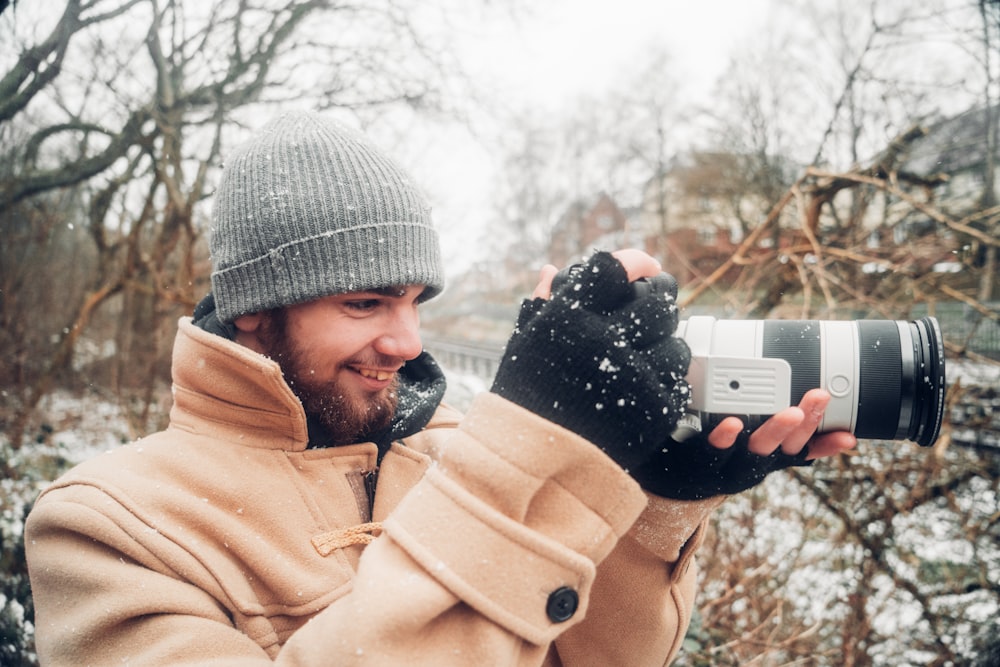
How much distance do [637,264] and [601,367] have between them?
9.2 inches

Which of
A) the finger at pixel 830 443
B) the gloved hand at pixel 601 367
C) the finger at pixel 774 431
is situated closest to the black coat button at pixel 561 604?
the gloved hand at pixel 601 367

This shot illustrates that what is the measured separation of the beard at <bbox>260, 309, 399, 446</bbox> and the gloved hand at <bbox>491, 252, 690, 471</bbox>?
1.80ft

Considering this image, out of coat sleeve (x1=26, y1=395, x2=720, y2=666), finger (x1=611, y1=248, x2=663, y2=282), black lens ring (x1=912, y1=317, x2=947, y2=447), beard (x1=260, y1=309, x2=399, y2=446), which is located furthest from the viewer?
beard (x1=260, y1=309, x2=399, y2=446)

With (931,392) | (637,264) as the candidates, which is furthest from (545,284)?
(931,392)

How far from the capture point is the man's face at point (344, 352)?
1.51 meters

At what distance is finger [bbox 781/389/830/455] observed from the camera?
1.21 m

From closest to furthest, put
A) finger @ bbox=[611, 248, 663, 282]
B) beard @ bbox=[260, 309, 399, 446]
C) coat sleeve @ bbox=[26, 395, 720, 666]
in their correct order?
coat sleeve @ bbox=[26, 395, 720, 666] → finger @ bbox=[611, 248, 663, 282] → beard @ bbox=[260, 309, 399, 446]

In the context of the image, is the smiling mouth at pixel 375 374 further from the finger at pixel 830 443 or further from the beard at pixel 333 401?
the finger at pixel 830 443

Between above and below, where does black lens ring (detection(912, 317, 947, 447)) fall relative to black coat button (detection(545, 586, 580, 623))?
above

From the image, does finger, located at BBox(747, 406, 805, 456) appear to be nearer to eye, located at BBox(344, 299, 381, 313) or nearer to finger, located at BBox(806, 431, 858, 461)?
finger, located at BBox(806, 431, 858, 461)

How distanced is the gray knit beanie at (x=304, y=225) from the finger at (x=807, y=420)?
936mm

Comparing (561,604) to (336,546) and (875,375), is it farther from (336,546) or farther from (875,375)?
(875,375)

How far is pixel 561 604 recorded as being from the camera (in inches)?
38.8

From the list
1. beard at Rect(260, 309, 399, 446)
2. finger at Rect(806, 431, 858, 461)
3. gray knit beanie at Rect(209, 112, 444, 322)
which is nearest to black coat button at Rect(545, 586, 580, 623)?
finger at Rect(806, 431, 858, 461)
